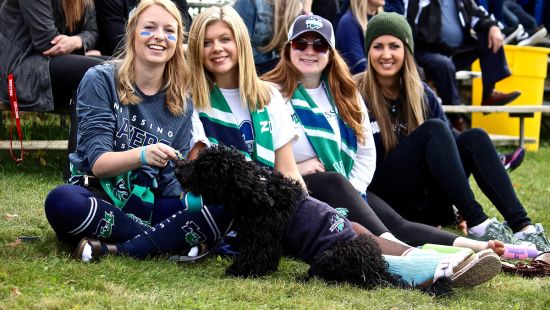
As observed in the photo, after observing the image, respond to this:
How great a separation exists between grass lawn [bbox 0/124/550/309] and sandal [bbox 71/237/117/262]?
0.05 meters

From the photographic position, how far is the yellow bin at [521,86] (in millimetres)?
9289

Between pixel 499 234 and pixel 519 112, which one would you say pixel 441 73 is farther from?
pixel 499 234

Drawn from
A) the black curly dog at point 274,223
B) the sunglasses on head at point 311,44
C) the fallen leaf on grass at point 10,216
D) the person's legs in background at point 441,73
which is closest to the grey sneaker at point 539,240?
the black curly dog at point 274,223

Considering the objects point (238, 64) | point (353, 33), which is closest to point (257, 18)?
point (353, 33)

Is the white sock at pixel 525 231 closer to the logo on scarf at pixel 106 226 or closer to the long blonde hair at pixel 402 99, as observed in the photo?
the long blonde hair at pixel 402 99

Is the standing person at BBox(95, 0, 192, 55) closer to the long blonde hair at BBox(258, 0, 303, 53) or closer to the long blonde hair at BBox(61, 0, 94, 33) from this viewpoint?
the long blonde hair at BBox(61, 0, 94, 33)

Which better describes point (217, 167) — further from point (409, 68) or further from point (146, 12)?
point (409, 68)

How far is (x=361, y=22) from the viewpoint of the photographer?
7.02 metres

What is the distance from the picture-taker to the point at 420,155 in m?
4.91

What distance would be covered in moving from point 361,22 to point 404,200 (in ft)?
7.73

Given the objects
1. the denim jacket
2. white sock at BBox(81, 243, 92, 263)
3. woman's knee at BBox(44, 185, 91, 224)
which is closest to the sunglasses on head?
woman's knee at BBox(44, 185, 91, 224)

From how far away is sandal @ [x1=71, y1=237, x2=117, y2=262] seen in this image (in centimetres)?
386

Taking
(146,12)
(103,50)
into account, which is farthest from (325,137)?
(103,50)

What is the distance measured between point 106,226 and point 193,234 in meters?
0.40
